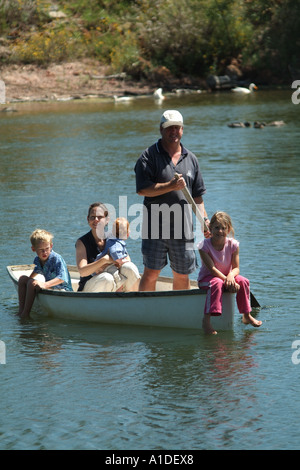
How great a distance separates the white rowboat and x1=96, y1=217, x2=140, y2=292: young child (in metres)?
0.25

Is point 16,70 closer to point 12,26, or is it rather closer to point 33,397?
point 12,26

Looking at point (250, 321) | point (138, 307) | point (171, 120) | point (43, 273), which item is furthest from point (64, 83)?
point (171, 120)

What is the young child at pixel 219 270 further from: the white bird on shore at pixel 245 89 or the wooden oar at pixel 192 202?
the white bird on shore at pixel 245 89

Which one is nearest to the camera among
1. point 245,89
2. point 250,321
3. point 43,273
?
point 250,321

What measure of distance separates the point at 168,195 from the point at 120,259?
97 cm

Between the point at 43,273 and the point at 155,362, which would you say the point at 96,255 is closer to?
the point at 43,273

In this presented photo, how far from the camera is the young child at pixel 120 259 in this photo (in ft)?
24.0

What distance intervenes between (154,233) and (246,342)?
1.15 m

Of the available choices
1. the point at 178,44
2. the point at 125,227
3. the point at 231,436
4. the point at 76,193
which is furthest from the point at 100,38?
the point at 231,436

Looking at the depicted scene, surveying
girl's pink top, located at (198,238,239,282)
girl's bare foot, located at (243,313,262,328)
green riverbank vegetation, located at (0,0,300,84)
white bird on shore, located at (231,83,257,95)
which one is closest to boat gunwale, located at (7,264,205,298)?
girl's pink top, located at (198,238,239,282)

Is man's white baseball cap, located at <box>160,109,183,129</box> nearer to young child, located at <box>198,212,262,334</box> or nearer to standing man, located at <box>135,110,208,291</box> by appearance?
standing man, located at <box>135,110,208,291</box>

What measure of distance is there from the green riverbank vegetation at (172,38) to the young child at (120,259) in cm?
2926

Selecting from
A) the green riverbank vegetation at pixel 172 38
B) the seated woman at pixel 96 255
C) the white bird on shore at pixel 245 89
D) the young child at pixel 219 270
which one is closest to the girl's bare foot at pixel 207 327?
the young child at pixel 219 270

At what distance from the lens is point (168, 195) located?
6.59m
